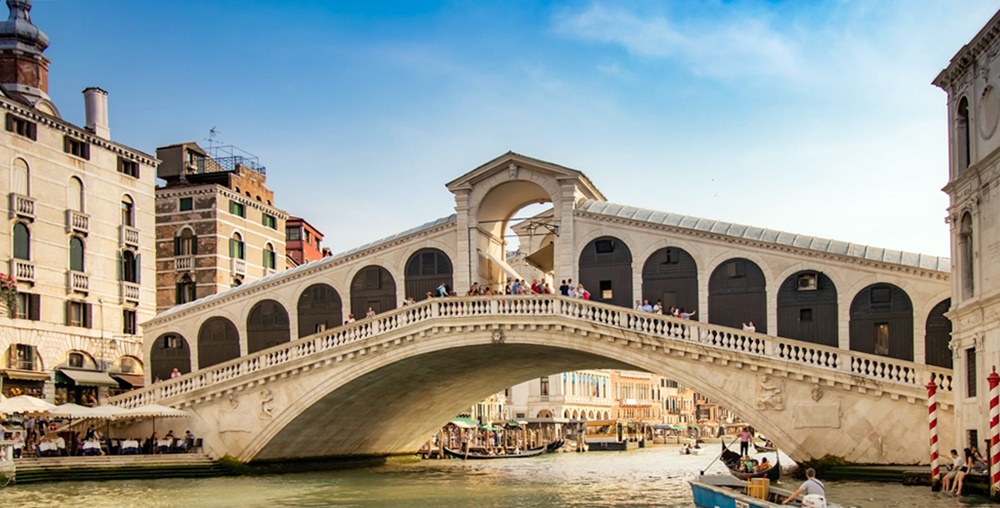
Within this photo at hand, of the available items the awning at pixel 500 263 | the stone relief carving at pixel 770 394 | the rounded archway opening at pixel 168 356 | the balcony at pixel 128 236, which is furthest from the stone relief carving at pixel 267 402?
the stone relief carving at pixel 770 394

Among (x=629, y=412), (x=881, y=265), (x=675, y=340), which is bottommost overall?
(x=629, y=412)

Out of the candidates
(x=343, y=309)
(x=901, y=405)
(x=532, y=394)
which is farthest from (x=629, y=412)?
(x=901, y=405)

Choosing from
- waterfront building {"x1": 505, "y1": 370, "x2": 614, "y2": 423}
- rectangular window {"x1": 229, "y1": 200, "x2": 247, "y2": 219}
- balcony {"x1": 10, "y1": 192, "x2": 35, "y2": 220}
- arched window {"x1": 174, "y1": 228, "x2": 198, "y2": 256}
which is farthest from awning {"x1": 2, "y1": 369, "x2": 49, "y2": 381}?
waterfront building {"x1": 505, "y1": 370, "x2": 614, "y2": 423}

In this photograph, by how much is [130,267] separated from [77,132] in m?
5.22

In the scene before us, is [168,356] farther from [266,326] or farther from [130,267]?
[130,267]

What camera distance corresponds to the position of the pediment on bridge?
108 ft

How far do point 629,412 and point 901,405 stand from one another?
7089cm

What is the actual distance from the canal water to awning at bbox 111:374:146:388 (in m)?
8.05

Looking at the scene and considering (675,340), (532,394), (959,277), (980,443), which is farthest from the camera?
(532,394)

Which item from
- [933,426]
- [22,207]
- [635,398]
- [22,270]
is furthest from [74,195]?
[635,398]

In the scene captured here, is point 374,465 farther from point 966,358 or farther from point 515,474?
point 966,358

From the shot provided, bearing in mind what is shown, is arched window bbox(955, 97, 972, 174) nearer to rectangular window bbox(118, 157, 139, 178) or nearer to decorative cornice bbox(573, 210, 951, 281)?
decorative cornice bbox(573, 210, 951, 281)

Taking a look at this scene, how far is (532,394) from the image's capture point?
8106cm

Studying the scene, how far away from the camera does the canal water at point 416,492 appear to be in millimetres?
23938
